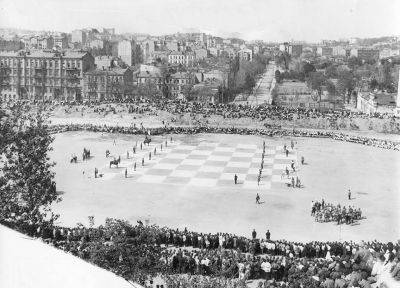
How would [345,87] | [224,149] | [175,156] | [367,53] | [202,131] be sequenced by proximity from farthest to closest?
[367,53]
[345,87]
[202,131]
[224,149]
[175,156]

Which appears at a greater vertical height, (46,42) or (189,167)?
(46,42)

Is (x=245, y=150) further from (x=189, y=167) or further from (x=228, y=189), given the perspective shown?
(x=228, y=189)

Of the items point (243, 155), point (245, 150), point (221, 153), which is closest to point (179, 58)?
point (245, 150)

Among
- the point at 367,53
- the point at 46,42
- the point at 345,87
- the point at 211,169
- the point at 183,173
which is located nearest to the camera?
the point at 183,173

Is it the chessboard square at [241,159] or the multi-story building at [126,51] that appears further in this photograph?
the multi-story building at [126,51]

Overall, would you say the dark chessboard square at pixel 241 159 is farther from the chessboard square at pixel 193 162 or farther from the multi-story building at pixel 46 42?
the multi-story building at pixel 46 42

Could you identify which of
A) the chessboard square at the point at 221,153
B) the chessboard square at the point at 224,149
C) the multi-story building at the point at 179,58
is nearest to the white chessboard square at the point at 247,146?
the chessboard square at the point at 224,149

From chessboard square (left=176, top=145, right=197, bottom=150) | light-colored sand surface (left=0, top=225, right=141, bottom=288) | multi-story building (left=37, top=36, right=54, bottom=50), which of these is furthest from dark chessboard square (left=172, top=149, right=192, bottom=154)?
multi-story building (left=37, top=36, right=54, bottom=50)
